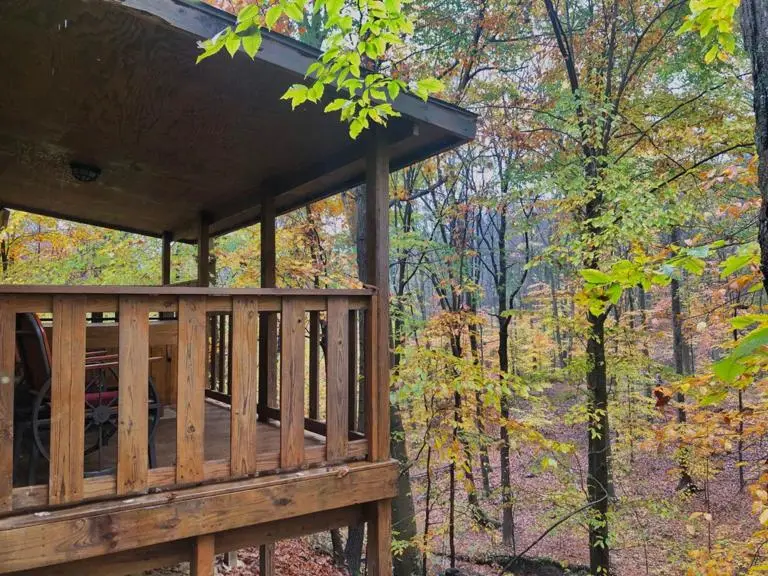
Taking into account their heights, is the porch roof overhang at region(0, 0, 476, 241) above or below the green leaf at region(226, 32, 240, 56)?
above

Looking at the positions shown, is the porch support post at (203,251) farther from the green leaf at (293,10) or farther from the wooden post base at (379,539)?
the green leaf at (293,10)

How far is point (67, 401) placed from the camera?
241 centimetres

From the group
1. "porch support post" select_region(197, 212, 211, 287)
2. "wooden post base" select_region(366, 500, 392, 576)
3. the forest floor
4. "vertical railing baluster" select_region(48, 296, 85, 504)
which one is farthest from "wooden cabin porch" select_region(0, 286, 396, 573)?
the forest floor

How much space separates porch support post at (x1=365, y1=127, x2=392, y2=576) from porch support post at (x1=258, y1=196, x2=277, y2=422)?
1535mm

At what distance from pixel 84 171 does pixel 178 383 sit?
2.78 meters

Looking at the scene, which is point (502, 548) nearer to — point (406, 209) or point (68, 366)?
point (406, 209)

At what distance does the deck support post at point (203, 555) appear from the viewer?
2727 millimetres

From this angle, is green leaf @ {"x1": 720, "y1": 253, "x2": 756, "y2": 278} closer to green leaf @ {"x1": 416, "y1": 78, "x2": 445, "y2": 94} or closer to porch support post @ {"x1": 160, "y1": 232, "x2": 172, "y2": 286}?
green leaf @ {"x1": 416, "y1": 78, "x2": 445, "y2": 94}

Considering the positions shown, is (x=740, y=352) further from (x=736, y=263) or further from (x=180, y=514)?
(x=180, y=514)

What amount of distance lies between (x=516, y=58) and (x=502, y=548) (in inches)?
386

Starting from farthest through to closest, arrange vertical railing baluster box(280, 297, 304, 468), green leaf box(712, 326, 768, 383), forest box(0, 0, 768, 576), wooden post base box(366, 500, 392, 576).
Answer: forest box(0, 0, 768, 576), wooden post base box(366, 500, 392, 576), vertical railing baluster box(280, 297, 304, 468), green leaf box(712, 326, 768, 383)

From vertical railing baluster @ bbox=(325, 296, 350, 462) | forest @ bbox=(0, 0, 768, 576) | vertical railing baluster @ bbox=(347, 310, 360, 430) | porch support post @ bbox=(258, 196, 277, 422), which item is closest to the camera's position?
vertical railing baluster @ bbox=(325, 296, 350, 462)

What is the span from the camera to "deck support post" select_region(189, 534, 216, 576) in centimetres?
273

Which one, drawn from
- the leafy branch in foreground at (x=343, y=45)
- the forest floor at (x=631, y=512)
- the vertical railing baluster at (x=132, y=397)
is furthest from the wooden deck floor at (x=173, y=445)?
the forest floor at (x=631, y=512)
